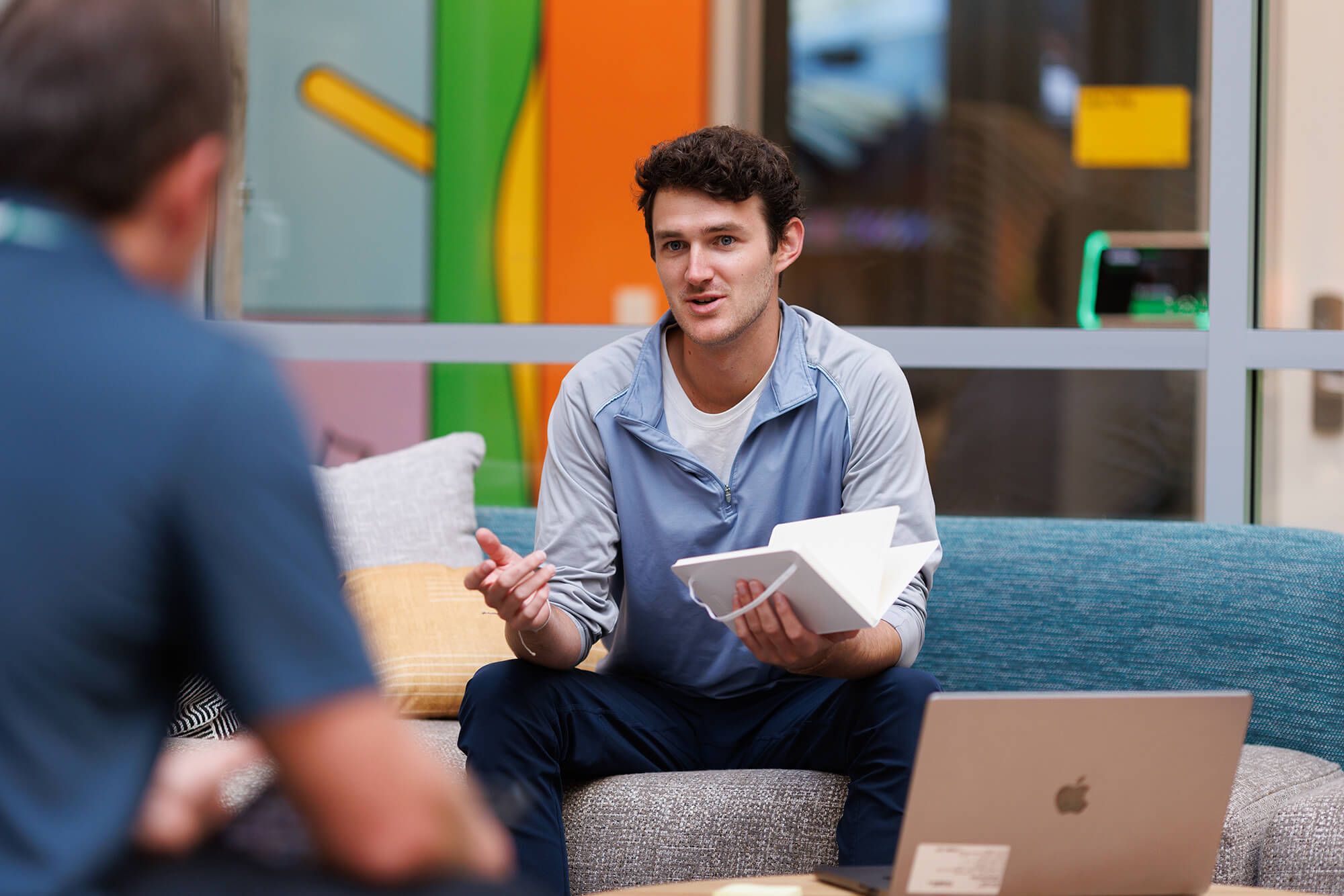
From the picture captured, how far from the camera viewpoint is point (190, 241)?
30.7 inches

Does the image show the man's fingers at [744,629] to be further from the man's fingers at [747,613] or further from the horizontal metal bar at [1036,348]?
the horizontal metal bar at [1036,348]

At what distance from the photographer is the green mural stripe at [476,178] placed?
345cm

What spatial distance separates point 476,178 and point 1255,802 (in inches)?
93.0

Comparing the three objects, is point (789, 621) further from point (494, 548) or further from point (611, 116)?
point (611, 116)

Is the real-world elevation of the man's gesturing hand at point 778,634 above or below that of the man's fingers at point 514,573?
below

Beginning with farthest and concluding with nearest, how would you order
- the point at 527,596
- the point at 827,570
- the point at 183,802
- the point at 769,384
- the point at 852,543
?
the point at 769,384, the point at 527,596, the point at 852,543, the point at 827,570, the point at 183,802

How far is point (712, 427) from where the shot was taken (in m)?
2.27

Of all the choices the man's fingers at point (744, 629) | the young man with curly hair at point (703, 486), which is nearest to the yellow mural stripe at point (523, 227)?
the young man with curly hair at point (703, 486)

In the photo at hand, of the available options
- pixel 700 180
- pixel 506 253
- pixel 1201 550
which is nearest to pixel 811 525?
pixel 700 180

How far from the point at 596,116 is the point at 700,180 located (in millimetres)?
1323

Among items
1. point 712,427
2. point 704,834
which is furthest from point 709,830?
point 712,427

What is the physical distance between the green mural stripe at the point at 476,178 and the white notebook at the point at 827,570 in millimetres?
1689

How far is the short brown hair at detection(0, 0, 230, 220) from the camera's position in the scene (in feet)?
2.35

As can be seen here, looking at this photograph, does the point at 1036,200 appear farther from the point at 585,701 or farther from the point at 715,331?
the point at 585,701
